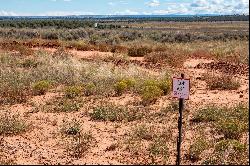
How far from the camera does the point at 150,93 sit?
13156 millimetres

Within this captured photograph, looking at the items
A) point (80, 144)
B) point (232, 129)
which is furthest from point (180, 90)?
point (80, 144)

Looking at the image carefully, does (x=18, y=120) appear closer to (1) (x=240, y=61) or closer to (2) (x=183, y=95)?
(2) (x=183, y=95)

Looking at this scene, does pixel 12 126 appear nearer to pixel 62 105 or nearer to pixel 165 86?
pixel 62 105

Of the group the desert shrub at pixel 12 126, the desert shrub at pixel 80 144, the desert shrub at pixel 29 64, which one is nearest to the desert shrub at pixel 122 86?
the desert shrub at pixel 12 126

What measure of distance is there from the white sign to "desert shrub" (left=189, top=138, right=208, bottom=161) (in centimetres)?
125

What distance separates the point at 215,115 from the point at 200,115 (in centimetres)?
36

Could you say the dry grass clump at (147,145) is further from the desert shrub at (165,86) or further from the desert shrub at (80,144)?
the desert shrub at (165,86)

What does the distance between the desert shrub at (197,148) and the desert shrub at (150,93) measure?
4.25m

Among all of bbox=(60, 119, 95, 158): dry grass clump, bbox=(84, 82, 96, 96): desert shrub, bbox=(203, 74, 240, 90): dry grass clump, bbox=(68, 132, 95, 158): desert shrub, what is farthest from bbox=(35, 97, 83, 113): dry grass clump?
bbox=(203, 74, 240, 90): dry grass clump

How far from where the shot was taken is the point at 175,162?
324 inches

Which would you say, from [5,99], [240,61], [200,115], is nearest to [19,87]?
[5,99]

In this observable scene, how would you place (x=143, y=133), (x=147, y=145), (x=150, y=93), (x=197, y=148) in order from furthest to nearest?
(x=150, y=93)
(x=143, y=133)
(x=147, y=145)
(x=197, y=148)

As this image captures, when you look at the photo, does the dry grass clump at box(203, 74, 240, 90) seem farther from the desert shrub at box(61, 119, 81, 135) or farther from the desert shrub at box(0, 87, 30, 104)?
the desert shrub at box(61, 119, 81, 135)

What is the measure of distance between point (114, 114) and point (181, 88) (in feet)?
13.3
